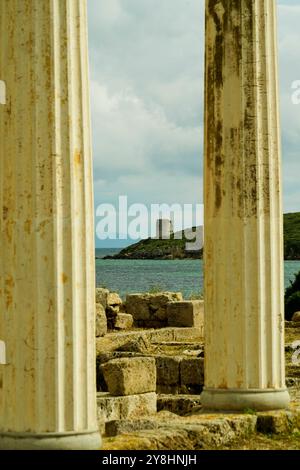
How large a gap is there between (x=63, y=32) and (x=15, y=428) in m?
3.11

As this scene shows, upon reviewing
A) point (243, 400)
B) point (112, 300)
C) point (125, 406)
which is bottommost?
point (125, 406)

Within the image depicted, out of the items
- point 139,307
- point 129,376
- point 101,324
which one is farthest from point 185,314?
point 129,376

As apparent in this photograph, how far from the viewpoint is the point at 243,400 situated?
11.0m

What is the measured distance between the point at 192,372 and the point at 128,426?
6.48 m

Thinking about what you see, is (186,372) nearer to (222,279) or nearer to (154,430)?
(222,279)

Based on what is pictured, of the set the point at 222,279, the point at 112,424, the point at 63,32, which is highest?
the point at 63,32

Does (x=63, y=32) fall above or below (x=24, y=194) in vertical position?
above

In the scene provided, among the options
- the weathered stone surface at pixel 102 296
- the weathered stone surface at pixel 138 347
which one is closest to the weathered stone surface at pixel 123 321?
the weathered stone surface at pixel 102 296

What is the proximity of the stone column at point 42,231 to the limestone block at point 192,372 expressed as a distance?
922cm

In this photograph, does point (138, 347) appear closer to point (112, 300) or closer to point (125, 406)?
point (125, 406)

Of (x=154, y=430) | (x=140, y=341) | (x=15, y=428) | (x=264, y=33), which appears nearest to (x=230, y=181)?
(x=264, y=33)

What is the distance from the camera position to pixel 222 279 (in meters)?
11.1

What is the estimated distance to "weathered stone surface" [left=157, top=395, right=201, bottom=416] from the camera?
46.8 feet

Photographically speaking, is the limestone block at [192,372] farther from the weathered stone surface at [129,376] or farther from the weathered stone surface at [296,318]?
the weathered stone surface at [296,318]
